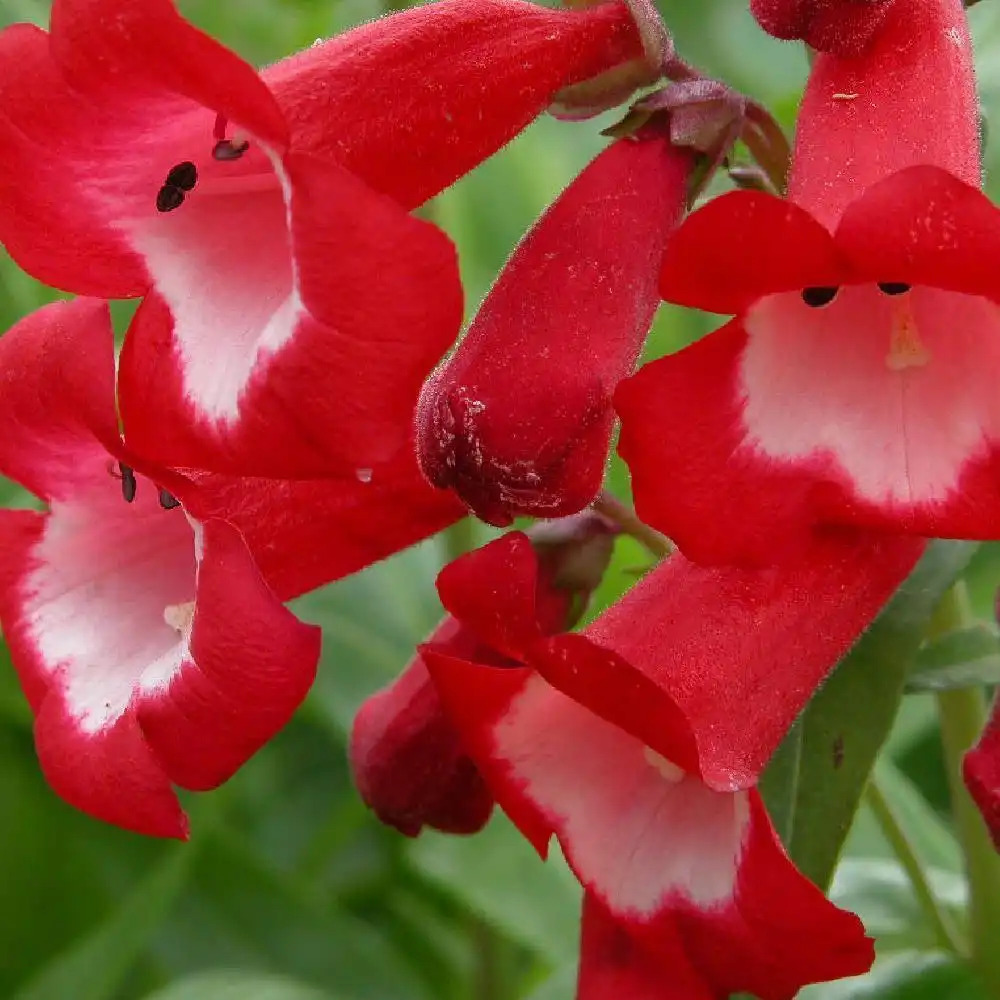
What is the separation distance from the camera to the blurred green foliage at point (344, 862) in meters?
1.13

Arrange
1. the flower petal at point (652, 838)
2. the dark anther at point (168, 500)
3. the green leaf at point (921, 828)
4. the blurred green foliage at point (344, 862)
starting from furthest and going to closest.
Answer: the green leaf at point (921, 828) < the blurred green foliage at point (344, 862) < the dark anther at point (168, 500) < the flower petal at point (652, 838)

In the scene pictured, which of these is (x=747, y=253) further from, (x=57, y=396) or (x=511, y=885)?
(x=511, y=885)

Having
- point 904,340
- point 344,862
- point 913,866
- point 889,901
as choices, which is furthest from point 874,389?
point 344,862

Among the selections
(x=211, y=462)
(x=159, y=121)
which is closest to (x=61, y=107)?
(x=159, y=121)

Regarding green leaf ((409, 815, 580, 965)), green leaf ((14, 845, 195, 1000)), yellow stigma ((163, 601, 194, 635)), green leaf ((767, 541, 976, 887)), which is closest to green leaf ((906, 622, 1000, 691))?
green leaf ((767, 541, 976, 887))

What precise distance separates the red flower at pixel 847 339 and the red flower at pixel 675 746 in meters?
0.06

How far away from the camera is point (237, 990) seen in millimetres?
1119

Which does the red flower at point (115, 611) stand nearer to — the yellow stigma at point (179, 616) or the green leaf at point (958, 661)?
the yellow stigma at point (179, 616)

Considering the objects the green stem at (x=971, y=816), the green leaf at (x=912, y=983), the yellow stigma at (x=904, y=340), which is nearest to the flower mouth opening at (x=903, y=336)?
the yellow stigma at (x=904, y=340)

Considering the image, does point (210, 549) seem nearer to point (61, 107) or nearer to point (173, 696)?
point (173, 696)

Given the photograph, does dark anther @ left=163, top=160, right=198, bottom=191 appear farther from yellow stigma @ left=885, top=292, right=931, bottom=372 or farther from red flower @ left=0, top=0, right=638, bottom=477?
yellow stigma @ left=885, top=292, right=931, bottom=372

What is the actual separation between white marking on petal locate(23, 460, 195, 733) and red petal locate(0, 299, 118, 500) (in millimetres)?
22

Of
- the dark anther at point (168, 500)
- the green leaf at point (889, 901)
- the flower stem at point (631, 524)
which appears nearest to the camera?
the dark anther at point (168, 500)

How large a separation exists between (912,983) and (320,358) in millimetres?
611
